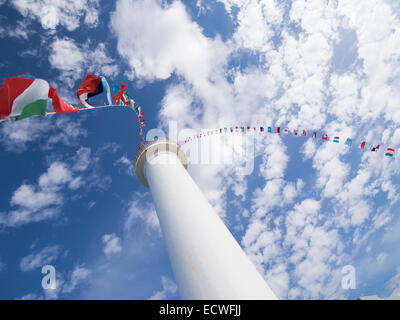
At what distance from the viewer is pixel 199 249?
7.53 metres

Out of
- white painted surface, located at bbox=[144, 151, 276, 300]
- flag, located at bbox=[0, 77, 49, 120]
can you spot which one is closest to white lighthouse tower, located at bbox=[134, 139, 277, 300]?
white painted surface, located at bbox=[144, 151, 276, 300]

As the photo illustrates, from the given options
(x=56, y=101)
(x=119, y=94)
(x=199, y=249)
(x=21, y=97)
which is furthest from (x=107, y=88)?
(x=199, y=249)

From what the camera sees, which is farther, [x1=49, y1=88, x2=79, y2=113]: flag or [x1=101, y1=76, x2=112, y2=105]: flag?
[x1=101, y1=76, x2=112, y2=105]: flag

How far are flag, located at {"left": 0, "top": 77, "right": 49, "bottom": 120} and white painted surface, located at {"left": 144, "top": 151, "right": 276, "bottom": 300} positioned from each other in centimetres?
728

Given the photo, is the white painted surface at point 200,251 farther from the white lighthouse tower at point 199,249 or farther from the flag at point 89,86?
the flag at point 89,86

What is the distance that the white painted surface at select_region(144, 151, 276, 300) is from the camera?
6254 millimetres

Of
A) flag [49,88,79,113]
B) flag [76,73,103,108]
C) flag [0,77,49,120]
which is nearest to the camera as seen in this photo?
flag [0,77,49,120]

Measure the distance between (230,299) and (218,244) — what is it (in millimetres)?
1997

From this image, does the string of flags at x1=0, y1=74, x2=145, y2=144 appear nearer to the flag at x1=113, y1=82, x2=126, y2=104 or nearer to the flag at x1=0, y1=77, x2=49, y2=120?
the flag at x1=0, y1=77, x2=49, y2=120

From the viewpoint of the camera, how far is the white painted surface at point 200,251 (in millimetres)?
6254
